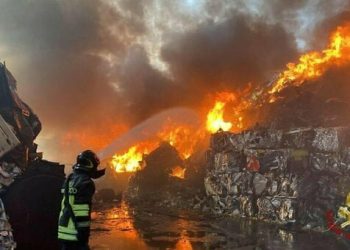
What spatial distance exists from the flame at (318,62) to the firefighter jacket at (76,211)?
2347 centimetres

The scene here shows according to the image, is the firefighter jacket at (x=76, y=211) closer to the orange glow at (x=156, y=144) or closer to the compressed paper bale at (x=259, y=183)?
the compressed paper bale at (x=259, y=183)

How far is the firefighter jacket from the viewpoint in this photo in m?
4.84

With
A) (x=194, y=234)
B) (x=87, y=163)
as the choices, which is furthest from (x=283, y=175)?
(x=87, y=163)

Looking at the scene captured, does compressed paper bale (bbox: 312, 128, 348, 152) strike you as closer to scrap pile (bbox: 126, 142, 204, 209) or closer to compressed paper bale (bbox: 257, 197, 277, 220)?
compressed paper bale (bbox: 257, 197, 277, 220)

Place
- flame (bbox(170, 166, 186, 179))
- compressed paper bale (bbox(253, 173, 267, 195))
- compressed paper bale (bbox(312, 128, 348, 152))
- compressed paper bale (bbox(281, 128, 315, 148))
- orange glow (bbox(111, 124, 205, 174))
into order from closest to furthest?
compressed paper bale (bbox(312, 128, 348, 152))
compressed paper bale (bbox(253, 173, 267, 195))
compressed paper bale (bbox(281, 128, 315, 148))
flame (bbox(170, 166, 186, 179))
orange glow (bbox(111, 124, 205, 174))

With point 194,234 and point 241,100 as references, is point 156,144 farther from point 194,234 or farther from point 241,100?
point 194,234

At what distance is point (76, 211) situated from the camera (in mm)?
4883

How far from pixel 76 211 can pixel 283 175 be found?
13444 mm

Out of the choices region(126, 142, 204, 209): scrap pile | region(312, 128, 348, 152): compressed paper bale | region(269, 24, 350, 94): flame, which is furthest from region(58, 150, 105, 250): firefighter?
region(269, 24, 350, 94): flame

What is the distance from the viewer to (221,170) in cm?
1952

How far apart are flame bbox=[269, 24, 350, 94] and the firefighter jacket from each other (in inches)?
924

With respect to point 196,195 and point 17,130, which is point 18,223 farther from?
point 196,195

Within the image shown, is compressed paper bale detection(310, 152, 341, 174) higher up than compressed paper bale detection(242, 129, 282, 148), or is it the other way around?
compressed paper bale detection(242, 129, 282, 148)

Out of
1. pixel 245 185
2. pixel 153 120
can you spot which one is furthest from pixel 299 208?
pixel 153 120
